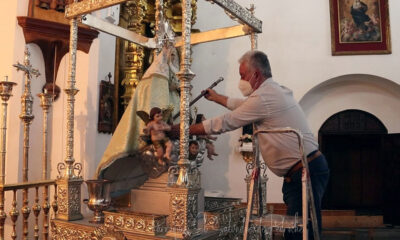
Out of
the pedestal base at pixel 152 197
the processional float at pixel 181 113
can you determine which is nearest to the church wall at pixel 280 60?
the processional float at pixel 181 113

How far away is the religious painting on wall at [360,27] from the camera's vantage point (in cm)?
747

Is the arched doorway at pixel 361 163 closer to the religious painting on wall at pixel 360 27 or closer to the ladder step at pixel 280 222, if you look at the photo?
the religious painting on wall at pixel 360 27

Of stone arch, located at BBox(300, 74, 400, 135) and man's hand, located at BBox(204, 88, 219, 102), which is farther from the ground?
stone arch, located at BBox(300, 74, 400, 135)

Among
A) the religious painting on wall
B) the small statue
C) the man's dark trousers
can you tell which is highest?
the religious painting on wall

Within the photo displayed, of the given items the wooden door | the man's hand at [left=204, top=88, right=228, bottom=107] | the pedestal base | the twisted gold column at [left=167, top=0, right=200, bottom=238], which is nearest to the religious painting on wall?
the wooden door

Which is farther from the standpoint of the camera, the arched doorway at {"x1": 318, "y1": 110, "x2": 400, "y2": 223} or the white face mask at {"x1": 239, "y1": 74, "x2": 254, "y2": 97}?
the arched doorway at {"x1": 318, "y1": 110, "x2": 400, "y2": 223}

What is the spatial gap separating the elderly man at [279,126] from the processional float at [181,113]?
14.4 inches

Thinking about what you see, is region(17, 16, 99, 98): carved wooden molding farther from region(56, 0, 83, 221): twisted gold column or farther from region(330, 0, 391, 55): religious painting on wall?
region(330, 0, 391, 55): religious painting on wall

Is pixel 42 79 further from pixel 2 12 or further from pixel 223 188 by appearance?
pixel 223 188

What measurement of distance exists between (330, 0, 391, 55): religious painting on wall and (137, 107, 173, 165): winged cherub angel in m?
4.86

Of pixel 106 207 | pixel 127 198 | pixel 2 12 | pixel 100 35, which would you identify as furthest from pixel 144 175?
pixel 2 12

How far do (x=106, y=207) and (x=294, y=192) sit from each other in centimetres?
171

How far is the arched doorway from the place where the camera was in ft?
24.6

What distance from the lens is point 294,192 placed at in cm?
284
